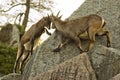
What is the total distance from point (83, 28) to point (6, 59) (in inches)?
274

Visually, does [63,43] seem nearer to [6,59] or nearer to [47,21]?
[47,21]

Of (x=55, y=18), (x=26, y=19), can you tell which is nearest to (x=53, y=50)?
(x=55, y=18)

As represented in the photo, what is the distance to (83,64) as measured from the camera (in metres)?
9.16

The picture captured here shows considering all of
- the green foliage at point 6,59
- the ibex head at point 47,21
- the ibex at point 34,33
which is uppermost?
the ibex head at point 47,21

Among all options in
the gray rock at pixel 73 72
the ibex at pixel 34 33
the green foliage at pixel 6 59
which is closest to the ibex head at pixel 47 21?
the ibex at pixel 34 33

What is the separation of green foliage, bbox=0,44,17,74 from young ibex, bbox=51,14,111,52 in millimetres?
6011

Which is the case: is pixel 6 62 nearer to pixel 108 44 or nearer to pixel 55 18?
pixel 55 18

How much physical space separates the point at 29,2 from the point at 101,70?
1659 cm

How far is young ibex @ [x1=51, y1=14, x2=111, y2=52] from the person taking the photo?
33.9ft

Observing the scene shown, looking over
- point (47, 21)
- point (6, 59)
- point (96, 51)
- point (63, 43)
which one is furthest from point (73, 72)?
point (6, 59)

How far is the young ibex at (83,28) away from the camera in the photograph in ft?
33.9

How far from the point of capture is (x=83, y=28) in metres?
10.6

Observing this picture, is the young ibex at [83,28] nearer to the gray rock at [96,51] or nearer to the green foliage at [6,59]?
the gray rock at [96,51]

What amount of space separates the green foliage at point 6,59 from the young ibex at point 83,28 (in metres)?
6.01
